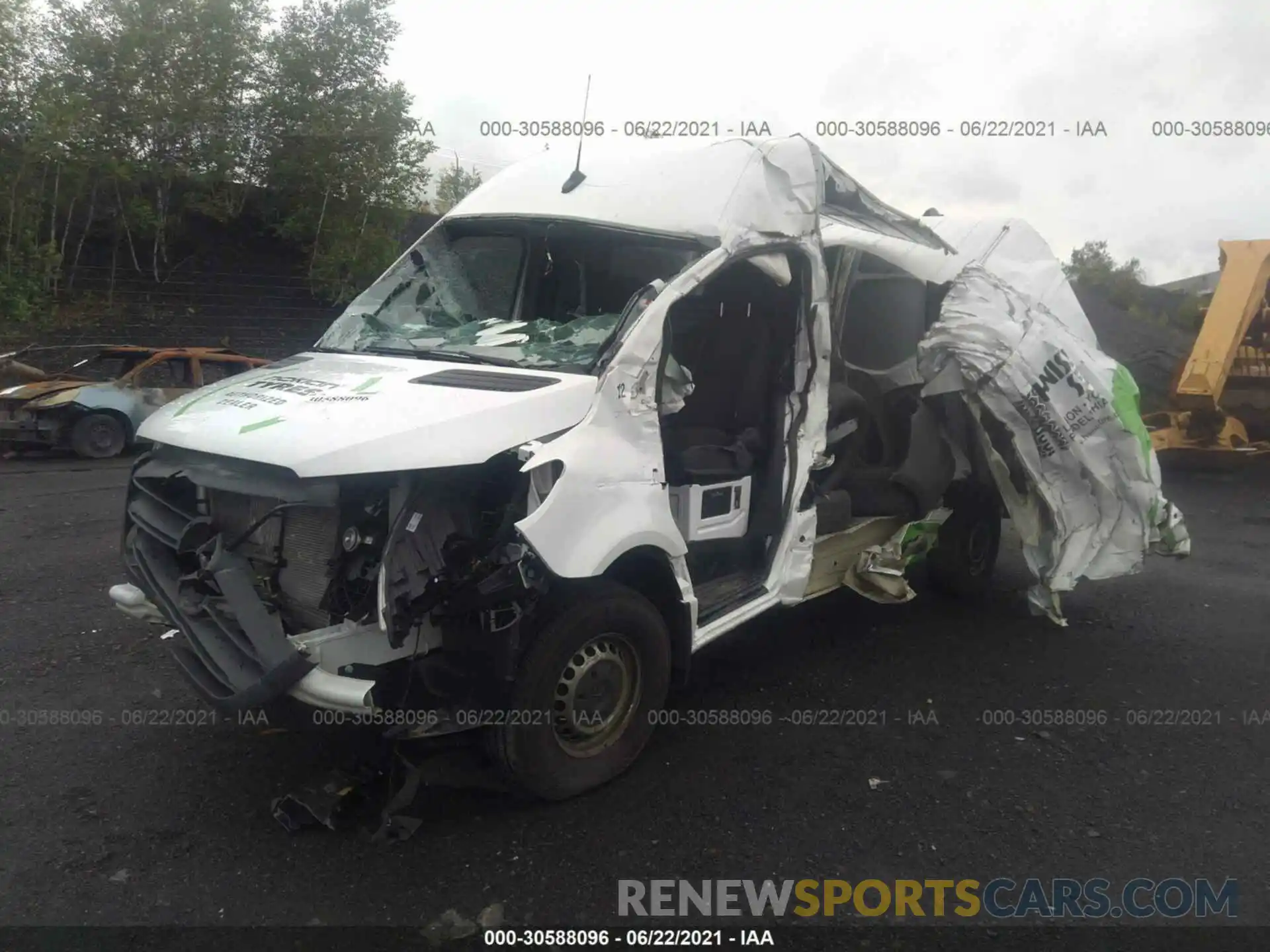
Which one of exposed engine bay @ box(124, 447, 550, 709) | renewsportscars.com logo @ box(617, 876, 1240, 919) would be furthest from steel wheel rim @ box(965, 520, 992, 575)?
exposed engine bay @ box(124, 447, 550, 709)

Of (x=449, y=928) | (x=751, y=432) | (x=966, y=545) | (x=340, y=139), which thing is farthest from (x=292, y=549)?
(x=340, y=139)

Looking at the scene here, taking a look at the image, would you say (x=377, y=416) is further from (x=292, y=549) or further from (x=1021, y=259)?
(x=1021, y=259)

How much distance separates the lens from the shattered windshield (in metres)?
4.12

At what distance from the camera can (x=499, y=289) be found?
4613mm

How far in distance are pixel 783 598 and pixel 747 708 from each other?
Result: 1.89 feet

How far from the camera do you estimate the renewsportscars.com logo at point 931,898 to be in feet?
10.2

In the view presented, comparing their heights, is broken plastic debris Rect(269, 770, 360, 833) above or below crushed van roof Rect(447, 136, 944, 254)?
below

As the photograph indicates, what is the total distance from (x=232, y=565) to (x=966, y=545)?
4789 mm

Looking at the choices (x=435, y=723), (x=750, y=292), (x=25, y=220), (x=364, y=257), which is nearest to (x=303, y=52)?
(x=364, y=257)

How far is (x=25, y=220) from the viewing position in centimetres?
1606

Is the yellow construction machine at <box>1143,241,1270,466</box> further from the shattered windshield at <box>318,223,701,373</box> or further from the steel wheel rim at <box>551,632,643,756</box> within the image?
the steel wheel rim at <box>551,632,643,756</box>

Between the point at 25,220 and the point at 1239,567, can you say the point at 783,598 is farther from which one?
the point at 25,220

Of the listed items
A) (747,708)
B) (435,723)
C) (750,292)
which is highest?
(750,292)

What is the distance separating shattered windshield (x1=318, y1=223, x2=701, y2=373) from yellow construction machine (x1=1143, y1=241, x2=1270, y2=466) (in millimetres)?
8585
